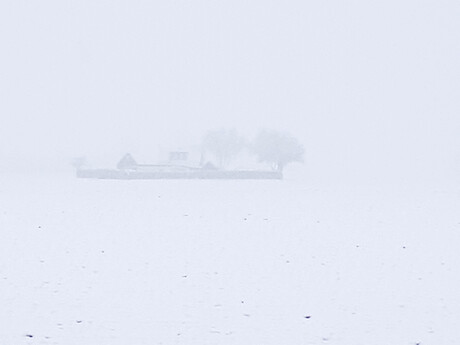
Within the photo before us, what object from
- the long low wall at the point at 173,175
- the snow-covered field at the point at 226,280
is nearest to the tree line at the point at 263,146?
the long low wall at the point at 173,175

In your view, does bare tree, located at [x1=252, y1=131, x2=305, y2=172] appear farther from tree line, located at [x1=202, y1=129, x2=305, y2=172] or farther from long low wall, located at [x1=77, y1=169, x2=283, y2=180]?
long low wall, located at [x1=77, y1=169, x2=283, y2=180]

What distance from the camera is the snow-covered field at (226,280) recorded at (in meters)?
13.1

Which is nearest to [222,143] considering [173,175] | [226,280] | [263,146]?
[263,146]

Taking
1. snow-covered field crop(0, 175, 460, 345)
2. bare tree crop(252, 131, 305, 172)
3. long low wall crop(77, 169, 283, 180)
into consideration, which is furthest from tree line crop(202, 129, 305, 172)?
snow-covered field crop(0, 175, 460, 345)

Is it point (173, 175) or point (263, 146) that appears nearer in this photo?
point (173, 175)

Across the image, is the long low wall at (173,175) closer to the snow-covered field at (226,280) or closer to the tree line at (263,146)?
the tree line at (263,146)

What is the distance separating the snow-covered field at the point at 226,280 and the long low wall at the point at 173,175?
115 ft

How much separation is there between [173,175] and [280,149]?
80.6ft

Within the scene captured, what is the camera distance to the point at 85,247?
21.4 m

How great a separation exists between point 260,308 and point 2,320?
628 cm

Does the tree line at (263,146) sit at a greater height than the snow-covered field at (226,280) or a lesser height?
greater

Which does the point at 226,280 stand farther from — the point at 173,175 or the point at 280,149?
the point at 280,149

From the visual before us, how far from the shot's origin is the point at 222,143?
102 metres

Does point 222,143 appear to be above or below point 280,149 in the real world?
above
